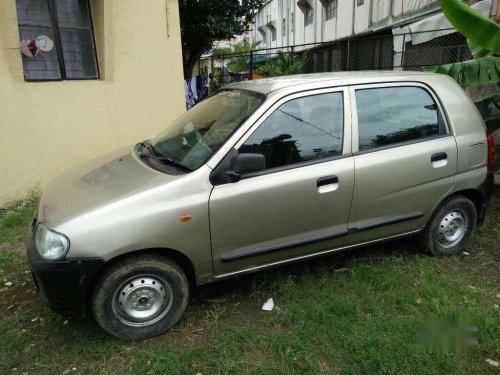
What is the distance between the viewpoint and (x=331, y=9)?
23.4 meters

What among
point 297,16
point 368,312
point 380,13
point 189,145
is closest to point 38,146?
point 189,145

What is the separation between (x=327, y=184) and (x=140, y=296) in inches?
62.6

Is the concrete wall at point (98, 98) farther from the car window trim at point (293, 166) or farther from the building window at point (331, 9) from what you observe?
the building window at point (331, 9)

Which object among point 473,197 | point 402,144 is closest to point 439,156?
point 402,144

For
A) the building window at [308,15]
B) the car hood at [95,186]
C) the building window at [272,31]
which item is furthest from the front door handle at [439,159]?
the building window at [272,31]

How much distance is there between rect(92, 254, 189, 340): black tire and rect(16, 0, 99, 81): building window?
433 cm

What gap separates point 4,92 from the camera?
5.48 meters

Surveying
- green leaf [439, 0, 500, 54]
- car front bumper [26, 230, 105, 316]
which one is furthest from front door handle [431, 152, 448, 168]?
car front bumper [26, 230, 105, 316]

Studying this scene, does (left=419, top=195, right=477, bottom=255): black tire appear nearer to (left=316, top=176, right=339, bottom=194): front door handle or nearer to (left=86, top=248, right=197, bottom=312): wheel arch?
(left=316, top=176, right=339, bottom=194): front door handle

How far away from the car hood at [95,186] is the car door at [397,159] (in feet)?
5.01

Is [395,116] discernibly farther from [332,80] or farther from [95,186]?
[95,186]

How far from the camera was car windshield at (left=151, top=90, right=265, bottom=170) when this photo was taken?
305cm

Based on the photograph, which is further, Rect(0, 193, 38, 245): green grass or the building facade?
the building facade

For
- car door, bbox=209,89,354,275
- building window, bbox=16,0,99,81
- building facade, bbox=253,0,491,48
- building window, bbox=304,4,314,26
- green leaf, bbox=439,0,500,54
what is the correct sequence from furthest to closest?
1. building window, bbox=304,4,314,26
2. building facade, bbox=253,0,491,48
3. building window, bbox=16,0,99,81
4. green leaf, bbox=439,0,500,54
5. car door, bbox=209,89,354,275
